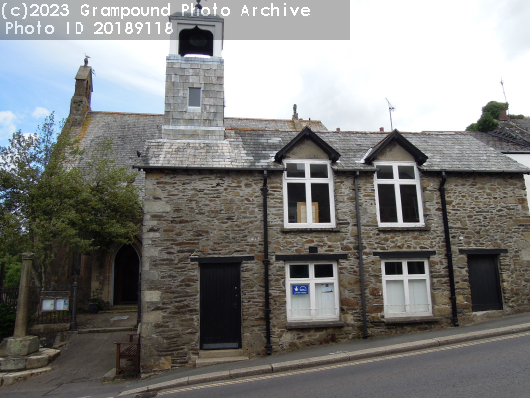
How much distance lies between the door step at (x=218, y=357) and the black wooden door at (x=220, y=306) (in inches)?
4.7

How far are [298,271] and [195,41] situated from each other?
900 cm

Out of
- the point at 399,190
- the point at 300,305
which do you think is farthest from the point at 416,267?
the point at 300,305

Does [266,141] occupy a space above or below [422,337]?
above

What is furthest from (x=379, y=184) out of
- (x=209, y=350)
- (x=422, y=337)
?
(x=209, y=350)

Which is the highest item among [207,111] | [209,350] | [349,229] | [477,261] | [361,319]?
[207,111]

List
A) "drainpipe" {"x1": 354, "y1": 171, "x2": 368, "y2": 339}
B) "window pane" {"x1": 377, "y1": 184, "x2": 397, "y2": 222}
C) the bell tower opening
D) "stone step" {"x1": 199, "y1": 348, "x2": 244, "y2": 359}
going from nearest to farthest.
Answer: "stone step" {"x1": 199, "y1": 348, "x2": 244, "y2": 359}, "drainpipe" {"x1": 354, "y1": 171, "x2": 368, "y2": 339}, "window pane" {"x1": 377, "y1": 184, "x2": 397, "y2": 222}, the bell tower opening

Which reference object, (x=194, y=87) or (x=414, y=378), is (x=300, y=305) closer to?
(x=414, y=378)

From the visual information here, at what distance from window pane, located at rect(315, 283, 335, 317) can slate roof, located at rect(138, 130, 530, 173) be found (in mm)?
3411

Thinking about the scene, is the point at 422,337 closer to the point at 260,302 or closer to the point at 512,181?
the point at 260,302

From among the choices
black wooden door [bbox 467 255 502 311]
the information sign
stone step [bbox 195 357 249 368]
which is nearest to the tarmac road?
stone step [bbox 195 357 249 368]

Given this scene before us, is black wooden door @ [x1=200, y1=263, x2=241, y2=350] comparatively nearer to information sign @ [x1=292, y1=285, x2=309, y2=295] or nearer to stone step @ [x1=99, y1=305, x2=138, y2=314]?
information sign @ [x1=292, y1=285, x2=309, y2=295]

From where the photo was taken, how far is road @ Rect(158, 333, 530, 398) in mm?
5836

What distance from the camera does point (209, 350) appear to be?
927cm

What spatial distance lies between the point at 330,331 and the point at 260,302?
205cm
